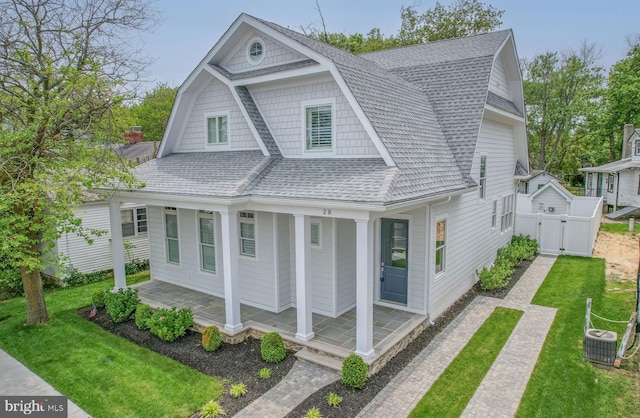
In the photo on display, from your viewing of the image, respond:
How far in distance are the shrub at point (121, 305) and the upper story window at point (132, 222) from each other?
6012 millimetres

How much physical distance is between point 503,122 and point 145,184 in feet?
39.7

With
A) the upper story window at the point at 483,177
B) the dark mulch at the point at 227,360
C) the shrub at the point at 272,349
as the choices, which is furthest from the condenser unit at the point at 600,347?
the shrub at the point at 272,349

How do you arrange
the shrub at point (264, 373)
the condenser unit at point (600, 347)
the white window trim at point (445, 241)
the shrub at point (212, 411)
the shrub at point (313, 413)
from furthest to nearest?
the white window trim at point (445, 241)
the condenser unit at point (600, 347)
the shrub at point (264, 373)
the shrub at point (212, 411)
the shrub at point (313, 413)

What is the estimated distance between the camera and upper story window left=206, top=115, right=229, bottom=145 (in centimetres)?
1143

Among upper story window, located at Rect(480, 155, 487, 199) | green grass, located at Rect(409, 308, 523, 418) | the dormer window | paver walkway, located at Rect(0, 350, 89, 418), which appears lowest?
paver walkway, located at Rect(0, 350, 89, 418)

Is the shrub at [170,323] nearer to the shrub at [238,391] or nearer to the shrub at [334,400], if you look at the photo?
the shrub at [238,391]

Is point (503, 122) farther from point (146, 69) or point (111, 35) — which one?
A: point (111, 35)

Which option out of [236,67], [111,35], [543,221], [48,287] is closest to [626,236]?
[543,221]

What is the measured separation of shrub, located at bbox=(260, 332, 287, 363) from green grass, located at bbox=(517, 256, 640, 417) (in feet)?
14.4

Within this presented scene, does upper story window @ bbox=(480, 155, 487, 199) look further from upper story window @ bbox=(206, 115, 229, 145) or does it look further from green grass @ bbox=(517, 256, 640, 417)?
upper story window @ bbox=(206, 115, 229, 145)

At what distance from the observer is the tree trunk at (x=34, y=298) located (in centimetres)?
1046

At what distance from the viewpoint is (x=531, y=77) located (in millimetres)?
40875

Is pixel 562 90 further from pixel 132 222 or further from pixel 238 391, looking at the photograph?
pixel 238 391

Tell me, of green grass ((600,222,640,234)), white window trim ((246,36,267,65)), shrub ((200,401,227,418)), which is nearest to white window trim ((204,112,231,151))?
white window trim ((246,36,267,65))
